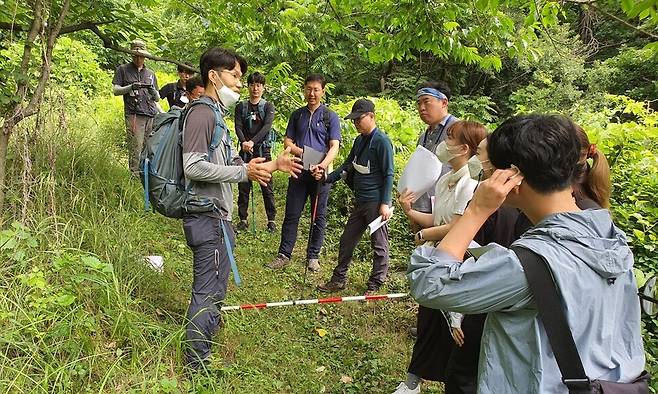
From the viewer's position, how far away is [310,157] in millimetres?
4902

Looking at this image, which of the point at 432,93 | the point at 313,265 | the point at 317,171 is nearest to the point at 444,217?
the point at 432,93

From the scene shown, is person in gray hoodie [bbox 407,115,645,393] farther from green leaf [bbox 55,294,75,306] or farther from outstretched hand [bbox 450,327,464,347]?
green leaf [bbox 55,294,75,306]

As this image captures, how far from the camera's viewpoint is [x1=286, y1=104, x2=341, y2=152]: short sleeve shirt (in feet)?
16.3

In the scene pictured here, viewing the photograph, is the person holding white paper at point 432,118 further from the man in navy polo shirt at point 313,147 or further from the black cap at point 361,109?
the man in navy polo shirt at point 313,147

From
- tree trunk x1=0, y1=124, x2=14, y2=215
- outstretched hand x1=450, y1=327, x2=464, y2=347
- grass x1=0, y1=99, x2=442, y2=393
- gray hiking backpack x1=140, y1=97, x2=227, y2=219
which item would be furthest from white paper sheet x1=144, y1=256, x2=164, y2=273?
outstretched hand x1=450, y1=327, x2=464, y2=347

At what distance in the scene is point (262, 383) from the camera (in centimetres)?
309

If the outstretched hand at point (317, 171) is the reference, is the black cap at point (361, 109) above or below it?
above

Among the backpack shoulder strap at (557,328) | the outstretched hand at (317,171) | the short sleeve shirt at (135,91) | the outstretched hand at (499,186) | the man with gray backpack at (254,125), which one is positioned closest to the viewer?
the backpack shoulder strap at (557,328)

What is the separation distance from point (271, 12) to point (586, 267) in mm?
4203

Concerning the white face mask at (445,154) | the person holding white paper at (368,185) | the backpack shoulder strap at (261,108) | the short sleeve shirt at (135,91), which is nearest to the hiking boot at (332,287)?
the person holding white paper at (368,185)

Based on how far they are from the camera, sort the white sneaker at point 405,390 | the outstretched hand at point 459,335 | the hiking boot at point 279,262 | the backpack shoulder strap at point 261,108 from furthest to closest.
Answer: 1. the backpack shoulder strap at point 261,108
2. the hiking boot at point 279,262
3. the white sneaker at point 405,390
4. the outstretched hand at point 459,335

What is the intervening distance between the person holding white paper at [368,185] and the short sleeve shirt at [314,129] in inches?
16.7

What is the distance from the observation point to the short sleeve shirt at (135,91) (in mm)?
6570

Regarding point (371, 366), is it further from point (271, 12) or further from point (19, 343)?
point (271, 12)
